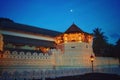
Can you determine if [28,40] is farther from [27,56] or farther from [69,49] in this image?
[27,56]

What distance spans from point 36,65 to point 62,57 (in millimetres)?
5420

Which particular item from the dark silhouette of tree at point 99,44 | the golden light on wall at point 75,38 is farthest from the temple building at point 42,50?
the dark silhouette of tree at point 99,44

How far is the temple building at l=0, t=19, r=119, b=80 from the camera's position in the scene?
22.2m

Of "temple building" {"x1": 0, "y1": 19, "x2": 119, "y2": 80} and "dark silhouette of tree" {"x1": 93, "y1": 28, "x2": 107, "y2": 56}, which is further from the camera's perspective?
"dark silhouette of tree" {"x1": 93, "y1": 28, "x2": 107, "y2": 56}

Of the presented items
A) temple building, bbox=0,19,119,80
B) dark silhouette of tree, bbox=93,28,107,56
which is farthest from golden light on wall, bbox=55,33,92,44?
dark silhouette of tree, bbox=93,28,107,56

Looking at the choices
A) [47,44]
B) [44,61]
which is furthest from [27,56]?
[47,44]

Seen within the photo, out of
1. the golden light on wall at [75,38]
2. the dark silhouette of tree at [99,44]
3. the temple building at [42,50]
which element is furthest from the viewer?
the dark silhouette of tree at [99,44]

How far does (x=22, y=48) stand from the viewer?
30484 mm

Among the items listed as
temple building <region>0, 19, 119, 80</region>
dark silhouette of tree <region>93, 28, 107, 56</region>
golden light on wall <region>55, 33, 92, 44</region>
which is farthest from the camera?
dark silhouette of tree <region>93, 28, 107, 56</region>

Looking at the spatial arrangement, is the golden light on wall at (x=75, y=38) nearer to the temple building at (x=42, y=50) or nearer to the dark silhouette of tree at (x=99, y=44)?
the temple building at (x=42, y=50)

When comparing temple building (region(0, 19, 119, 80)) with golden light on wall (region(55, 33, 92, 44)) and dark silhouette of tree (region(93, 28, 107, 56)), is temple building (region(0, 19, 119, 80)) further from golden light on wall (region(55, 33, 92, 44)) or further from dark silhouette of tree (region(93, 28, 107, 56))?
dark silhouette of tree (region(93, 28, 107, 56))

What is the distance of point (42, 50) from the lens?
3234cm

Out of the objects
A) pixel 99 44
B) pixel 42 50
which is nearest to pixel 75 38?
pixel 42 50

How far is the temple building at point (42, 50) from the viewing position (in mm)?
22233
